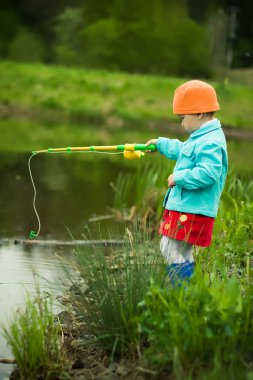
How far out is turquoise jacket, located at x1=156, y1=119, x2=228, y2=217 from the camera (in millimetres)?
3680

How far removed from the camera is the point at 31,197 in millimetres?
8562

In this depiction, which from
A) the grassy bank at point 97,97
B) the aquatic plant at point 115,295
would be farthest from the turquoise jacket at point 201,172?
the grassy bank at point 97,97

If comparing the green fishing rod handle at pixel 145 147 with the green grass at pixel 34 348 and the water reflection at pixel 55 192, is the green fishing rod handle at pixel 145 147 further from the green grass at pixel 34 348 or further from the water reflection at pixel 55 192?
the water reflection at pixel 55 192

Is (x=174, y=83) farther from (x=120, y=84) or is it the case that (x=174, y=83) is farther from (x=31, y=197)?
(x=31, y=197)

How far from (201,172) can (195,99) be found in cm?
38

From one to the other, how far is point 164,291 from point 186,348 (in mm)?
329

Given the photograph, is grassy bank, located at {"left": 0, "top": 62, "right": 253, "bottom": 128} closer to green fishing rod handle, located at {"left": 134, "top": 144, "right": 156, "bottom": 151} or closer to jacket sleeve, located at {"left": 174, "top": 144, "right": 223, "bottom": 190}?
green fishing rod handle, located at {"left": 134, "top": 144, "right": 156, "bottom": 151}

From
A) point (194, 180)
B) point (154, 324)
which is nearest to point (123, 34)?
point (194, 180)

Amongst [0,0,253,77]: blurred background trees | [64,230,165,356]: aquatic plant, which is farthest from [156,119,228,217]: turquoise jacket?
[0,0,253,77]: blurred background trees

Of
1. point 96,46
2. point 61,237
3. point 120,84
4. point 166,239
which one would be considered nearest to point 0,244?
point 61,237

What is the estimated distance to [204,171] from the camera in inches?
144

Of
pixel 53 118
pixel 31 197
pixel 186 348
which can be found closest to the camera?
pixel 186 348

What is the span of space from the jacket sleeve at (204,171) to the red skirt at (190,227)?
6.5 inches

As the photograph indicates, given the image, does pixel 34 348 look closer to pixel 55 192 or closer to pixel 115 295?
pixel 115 295
